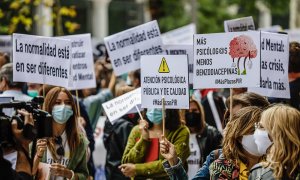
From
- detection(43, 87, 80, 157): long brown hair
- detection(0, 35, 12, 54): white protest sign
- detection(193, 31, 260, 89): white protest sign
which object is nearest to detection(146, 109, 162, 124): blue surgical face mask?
detection(193, 31, 260, 89): white protest sign

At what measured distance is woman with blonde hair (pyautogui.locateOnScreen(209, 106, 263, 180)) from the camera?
624 centimetres

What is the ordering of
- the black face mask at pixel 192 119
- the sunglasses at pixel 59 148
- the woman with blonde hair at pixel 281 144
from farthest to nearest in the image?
the black face mask at pixel 192 119 → the sunglasses at pixel 59 148 → the woman with blonde hair at pixel 281 144

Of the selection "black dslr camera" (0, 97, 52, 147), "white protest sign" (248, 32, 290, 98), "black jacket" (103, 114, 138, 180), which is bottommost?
"black jacket" (103, 114, 138, 180)

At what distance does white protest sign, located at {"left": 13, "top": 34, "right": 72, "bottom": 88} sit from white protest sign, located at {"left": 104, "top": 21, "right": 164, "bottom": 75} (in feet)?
6.32

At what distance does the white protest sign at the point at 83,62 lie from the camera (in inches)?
411

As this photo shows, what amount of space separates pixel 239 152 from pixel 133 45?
433cm

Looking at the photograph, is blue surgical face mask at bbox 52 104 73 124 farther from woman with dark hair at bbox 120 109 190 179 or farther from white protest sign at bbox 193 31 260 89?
white protest sign at bbox 193 31 260 89

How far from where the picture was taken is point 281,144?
5.50 meters

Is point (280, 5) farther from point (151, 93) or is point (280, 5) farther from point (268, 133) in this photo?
point (268, 133)

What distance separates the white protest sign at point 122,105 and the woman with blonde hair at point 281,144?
112 inches

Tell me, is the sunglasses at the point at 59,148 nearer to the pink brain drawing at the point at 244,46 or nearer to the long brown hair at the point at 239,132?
the pink brain drawing at the point at 244,46

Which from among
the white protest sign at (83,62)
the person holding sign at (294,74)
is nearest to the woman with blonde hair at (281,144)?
the person holding sign at (294,74)

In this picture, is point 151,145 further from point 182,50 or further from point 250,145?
point 182,50

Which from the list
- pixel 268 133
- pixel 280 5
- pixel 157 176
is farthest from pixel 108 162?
pixel 280 5
